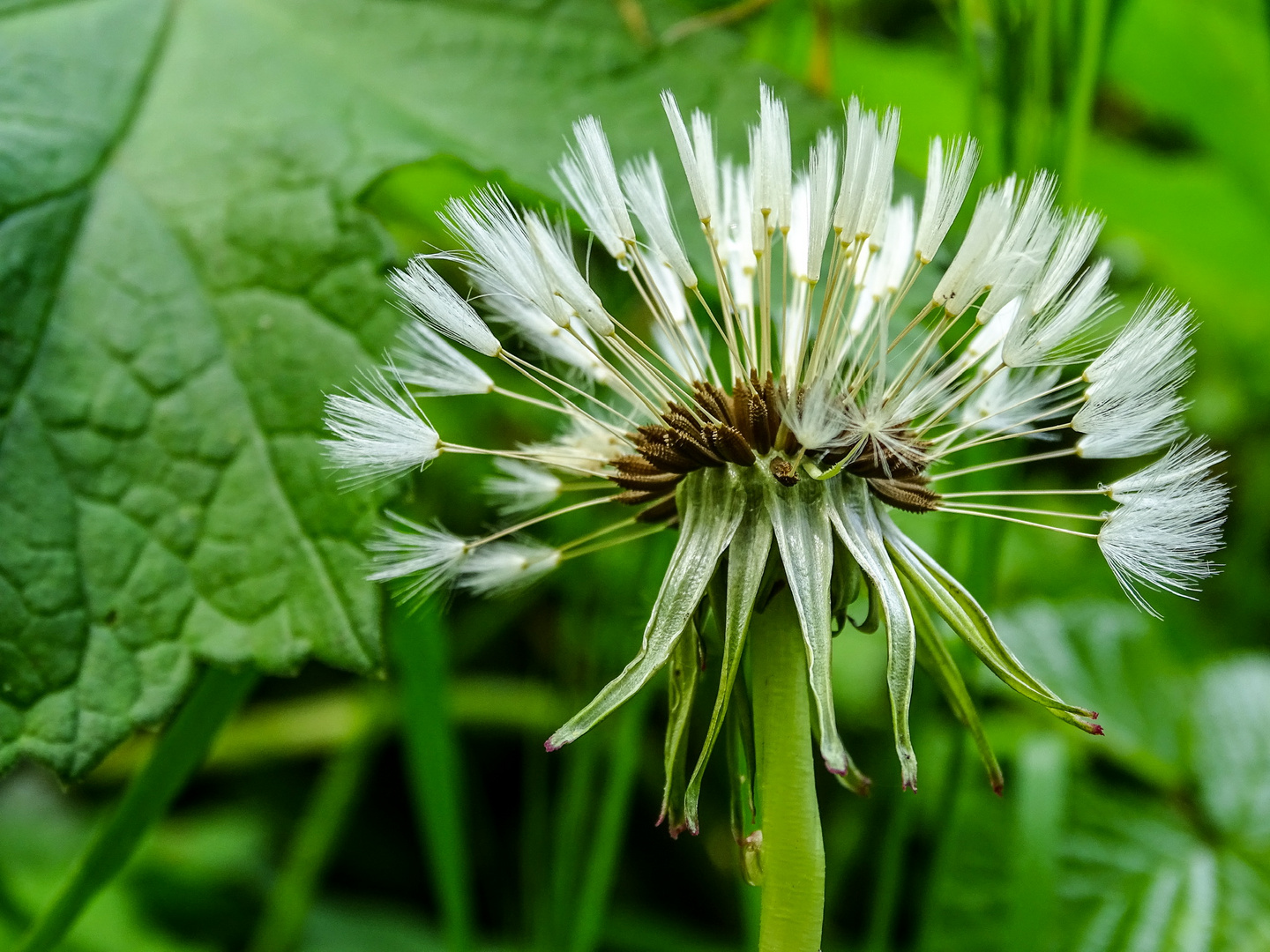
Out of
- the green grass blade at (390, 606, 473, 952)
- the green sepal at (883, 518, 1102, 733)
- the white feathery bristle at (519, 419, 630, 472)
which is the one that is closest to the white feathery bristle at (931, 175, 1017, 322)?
the green sepal at (883, 518, 1102, 733)

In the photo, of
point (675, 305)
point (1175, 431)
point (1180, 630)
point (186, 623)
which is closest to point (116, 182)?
point (186, 623)

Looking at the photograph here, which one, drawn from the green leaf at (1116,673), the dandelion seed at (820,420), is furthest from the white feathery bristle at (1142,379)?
the green leaf at (1116,673)

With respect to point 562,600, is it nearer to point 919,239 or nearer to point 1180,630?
point 1180,630

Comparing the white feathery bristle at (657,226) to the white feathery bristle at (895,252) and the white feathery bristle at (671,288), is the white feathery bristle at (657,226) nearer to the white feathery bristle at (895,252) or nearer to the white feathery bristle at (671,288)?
the white feathery bristle at (671,288)

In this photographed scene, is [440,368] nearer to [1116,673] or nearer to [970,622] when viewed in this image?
[970,622]

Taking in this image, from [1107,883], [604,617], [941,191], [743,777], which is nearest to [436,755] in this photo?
[604,617]

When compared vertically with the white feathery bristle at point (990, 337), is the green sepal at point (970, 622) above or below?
below
